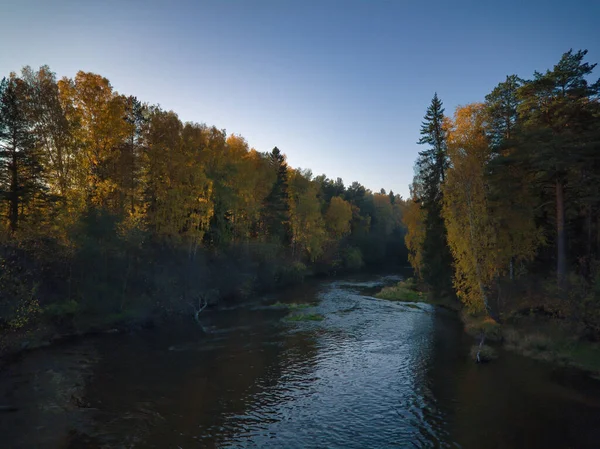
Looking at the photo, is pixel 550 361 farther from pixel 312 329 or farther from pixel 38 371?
pixel 38 371

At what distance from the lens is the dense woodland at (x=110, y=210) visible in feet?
101

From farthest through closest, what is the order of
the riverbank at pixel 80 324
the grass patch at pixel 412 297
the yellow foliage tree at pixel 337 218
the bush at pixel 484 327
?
the yellow foliage tree at pixel 337 218 → the grass patch at pixel 412 297 → the bush at pixel 484 327 → the riverbank at pixel 80 324

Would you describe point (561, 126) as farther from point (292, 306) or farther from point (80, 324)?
point (80, 324)

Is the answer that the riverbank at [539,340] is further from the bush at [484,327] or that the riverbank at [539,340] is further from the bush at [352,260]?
the bush at [352,260]

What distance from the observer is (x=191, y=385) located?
21.2 meters

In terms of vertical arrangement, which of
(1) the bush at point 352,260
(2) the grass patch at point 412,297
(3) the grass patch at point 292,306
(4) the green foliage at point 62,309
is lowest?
(3) the grass patch at point 292,306

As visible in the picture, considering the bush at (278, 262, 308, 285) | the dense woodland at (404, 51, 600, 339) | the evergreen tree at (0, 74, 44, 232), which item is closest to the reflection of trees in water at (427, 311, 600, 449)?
the dense woodland at (404, 51, 600, 339)

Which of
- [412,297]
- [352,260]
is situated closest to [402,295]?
[412,297]

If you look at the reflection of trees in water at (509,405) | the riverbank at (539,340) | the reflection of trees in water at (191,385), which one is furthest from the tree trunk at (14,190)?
the riverbank at (539,340)

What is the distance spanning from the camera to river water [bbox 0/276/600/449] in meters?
15.8

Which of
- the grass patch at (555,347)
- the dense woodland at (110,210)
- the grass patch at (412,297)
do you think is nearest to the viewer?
the grass patch at (555,347)

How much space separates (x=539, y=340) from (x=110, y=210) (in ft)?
124

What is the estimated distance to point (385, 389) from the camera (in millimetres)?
20719

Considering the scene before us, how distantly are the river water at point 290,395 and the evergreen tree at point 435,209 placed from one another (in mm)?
12587
